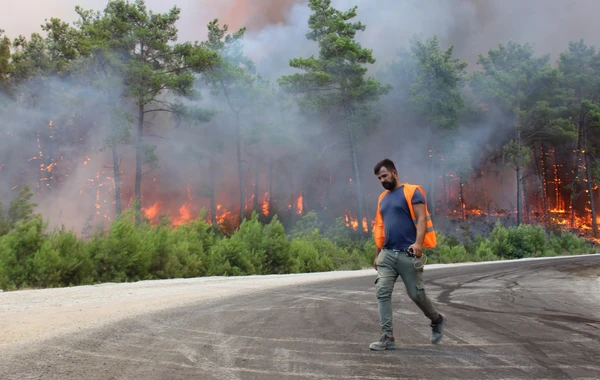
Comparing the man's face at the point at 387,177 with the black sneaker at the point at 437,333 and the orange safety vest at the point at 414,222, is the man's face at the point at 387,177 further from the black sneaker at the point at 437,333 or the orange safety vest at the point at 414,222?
the black sneaker at the point at 437,333

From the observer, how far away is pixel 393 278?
17.2 ft

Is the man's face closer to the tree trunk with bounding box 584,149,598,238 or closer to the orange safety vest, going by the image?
the orange safety vest

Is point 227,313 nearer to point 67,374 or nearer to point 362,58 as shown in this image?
point 67,374

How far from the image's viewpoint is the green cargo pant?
5.14 m

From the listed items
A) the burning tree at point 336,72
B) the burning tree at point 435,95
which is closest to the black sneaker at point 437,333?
the burning tree at point 336,72

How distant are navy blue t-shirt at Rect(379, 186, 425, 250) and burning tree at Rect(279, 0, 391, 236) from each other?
33992mm

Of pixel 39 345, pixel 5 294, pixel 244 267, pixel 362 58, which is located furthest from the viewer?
pixel 362 58

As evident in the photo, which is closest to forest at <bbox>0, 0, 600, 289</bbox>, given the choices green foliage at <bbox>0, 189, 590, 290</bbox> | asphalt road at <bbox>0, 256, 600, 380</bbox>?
green foliage at <bbox>0, 189, 590, 290</bbox>

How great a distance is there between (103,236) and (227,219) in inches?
1315

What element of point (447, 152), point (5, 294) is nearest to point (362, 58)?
point (447, 152)

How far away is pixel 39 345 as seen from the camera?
5141 millimetres

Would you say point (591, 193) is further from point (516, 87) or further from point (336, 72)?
point (336, 72)

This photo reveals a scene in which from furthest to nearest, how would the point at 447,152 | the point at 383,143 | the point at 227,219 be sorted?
the point at 383,143 → the point at 447,152 → the point at 227,219

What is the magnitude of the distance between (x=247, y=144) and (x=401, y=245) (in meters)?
40.0
